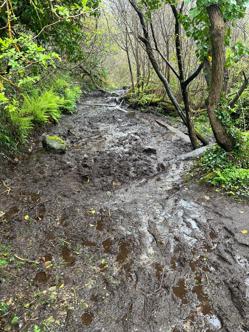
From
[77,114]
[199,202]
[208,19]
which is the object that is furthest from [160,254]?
[77,114]

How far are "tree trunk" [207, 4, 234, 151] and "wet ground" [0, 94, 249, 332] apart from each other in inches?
42.4

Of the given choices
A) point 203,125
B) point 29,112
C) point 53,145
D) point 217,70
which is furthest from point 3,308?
point 203,125

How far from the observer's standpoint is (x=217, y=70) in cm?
513

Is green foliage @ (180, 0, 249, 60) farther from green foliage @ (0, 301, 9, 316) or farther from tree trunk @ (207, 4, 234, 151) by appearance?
green foliage @ (0, 301, 9, 316)

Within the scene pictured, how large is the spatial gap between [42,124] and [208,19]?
5.37 metres

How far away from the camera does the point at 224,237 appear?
4051mm

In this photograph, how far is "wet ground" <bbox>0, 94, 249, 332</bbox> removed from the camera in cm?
298

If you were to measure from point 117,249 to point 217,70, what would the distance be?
3.59m

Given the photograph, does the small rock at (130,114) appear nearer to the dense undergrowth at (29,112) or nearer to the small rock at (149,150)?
the dense undergrowth at (29,112)

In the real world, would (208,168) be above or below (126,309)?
above

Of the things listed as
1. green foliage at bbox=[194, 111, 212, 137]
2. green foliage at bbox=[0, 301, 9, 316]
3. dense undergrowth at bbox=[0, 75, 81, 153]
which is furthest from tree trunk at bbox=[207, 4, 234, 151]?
green foliage at bbox=[0, 301, 9, 316]

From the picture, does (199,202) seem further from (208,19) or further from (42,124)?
(42,124)

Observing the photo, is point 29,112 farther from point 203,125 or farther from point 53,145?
point 203,125

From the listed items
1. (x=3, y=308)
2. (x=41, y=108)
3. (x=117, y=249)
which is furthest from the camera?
(x=41, y=108)
